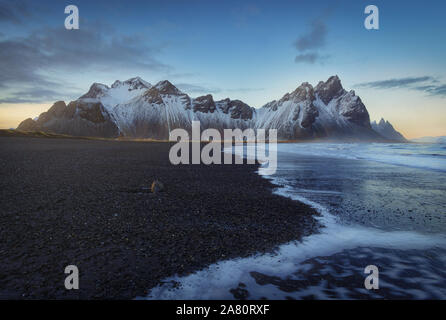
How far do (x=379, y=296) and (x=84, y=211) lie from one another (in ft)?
26.2

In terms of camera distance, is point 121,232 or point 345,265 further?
point 121,232

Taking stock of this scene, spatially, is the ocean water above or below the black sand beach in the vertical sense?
below

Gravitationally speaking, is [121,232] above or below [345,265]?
above

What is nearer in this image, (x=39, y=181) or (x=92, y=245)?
(x=92, y=245)

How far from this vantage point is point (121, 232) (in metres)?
6.41

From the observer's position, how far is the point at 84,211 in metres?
7.80

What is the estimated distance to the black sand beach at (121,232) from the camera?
4438mm

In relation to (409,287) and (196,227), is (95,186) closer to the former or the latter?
(196,227)

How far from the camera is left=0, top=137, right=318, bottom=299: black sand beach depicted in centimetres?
444

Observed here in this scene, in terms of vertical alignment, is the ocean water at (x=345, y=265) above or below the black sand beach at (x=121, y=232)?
below
